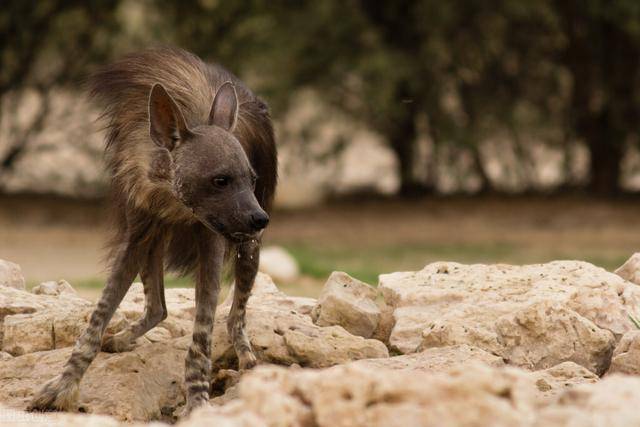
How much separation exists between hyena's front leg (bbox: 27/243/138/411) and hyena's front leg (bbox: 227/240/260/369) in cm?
57

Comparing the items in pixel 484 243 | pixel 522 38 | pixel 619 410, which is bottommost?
pixel 484 243

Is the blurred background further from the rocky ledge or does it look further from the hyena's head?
the hyena's head

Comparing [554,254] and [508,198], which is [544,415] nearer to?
[554,254]

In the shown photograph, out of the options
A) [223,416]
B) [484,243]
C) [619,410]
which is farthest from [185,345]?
[484,243]

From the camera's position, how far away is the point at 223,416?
2971mm

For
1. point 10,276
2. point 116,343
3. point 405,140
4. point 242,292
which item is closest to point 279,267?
point 10,276

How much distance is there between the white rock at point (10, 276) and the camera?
6148 mm

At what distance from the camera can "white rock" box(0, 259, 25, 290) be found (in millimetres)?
6148

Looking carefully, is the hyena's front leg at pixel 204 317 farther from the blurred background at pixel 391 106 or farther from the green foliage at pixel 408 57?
the green foliage at pixel 408 57

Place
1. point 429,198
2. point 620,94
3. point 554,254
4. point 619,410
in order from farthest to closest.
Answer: point 429,198 < point 620,94 < point 554,254 < point 619,410

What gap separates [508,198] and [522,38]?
2238 millimetres

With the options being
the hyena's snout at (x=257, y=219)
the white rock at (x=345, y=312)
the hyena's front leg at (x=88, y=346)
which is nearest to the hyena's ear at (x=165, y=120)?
the hyena's snout at (x=257, y=219)

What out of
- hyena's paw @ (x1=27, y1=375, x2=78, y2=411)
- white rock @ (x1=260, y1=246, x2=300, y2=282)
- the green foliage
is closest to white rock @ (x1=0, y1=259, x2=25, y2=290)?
hyena's paw @ (x1=27, y1=375, x2=78, y2=411)

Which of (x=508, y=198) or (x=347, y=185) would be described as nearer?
(x=508, y=198)
